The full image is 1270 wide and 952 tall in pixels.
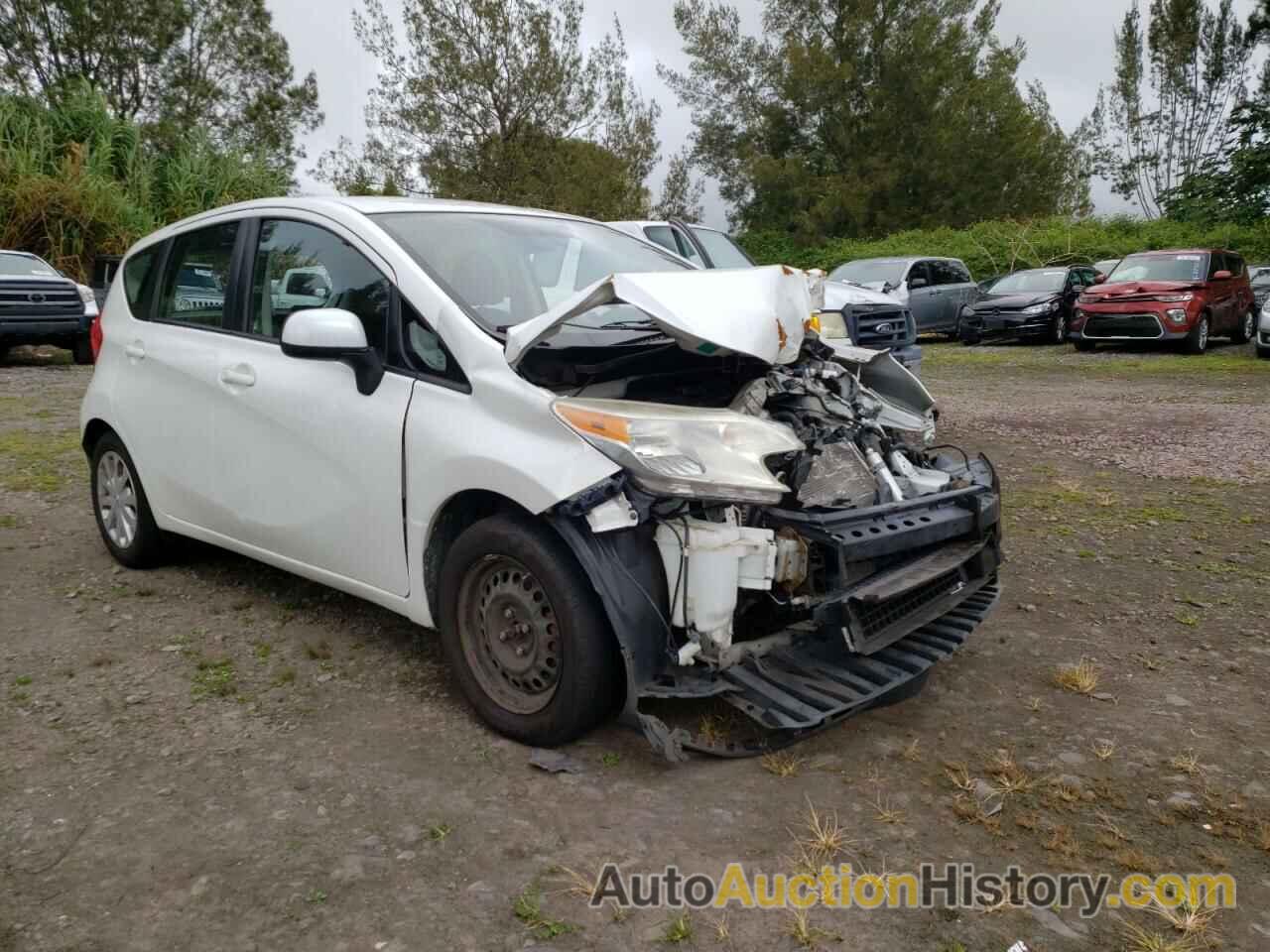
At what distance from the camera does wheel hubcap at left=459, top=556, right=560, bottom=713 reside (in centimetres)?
297

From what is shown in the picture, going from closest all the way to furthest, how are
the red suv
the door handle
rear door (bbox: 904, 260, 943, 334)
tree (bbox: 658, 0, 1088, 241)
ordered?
the door handle < the red suv < rear door (bbox: 904, 260, 943, 334) < tree (bbox: 658, 0, 1088, 241)

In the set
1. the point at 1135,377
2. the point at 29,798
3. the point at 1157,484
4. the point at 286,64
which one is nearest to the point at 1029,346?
the point at 1135,377

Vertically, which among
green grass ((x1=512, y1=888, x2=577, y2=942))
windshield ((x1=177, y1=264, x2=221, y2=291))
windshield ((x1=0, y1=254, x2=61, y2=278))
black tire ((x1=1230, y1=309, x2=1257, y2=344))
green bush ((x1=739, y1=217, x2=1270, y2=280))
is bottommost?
green grass ((x1=512, y1=888, x2=577, y2=942))

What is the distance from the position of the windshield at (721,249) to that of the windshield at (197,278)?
21.7 ft

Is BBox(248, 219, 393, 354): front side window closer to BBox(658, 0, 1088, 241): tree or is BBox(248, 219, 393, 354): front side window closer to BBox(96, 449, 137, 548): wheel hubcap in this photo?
BBox(96, 449, 137, 548): wheel hubcap

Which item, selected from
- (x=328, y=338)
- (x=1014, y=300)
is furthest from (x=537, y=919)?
(x=1014, y=300)

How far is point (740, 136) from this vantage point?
129 feet

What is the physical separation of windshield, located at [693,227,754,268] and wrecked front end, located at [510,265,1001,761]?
7.27 m

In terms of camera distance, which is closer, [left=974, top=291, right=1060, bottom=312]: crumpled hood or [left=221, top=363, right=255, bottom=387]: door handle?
[left=221, top=363, right=255, bottom=387]: door handle

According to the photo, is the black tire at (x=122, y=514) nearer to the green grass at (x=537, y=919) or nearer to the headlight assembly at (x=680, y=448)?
the headlight assembly at (x=680, y=448)

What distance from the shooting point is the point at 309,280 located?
377 centimetres

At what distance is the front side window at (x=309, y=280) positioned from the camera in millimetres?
3480

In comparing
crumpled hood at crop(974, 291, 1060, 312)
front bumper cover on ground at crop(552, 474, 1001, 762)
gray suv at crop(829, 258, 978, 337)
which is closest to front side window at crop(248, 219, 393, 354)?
front bumper cover on ground at crop(552, 474, 1001, 762)

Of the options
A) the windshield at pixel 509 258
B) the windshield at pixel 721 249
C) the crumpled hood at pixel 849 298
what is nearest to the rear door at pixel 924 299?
the windshield at pixel 721 249
